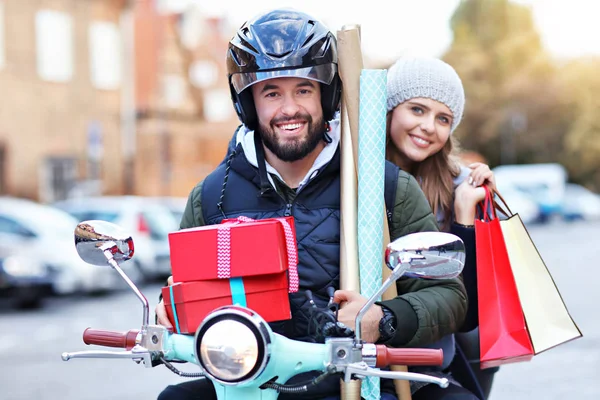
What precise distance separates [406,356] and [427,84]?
178 cm

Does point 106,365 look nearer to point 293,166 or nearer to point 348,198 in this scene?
point 293,166

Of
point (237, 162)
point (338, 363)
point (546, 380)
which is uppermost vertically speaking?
point (237, 162)

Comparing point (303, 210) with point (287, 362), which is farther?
point (303, 210)

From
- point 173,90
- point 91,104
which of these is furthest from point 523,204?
point 91,104

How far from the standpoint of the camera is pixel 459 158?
4152 mm

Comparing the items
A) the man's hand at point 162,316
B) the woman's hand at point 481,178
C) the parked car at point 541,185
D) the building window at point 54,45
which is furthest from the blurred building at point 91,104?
the man's hand at point 162,316

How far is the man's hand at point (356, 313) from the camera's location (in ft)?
8.30

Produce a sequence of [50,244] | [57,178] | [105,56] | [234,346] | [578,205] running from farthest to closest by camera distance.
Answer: [578,205] → [105,56] → [57,178] → [50,244] → [234,346]

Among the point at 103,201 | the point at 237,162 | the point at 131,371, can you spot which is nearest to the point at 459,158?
the point at 237,162

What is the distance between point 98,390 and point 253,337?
21.1ft

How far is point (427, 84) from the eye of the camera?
12.6 feet

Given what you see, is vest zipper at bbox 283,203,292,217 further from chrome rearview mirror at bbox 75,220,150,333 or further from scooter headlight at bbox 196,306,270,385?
scooter headlight at bbox 196,306,270,385

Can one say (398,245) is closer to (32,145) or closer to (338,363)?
(338,363)

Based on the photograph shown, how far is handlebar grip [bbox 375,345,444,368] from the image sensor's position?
2297mm
